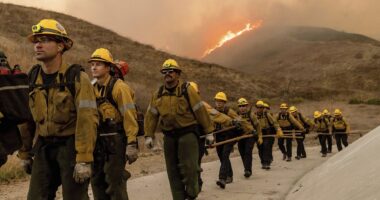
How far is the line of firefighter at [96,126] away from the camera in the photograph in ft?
15.3

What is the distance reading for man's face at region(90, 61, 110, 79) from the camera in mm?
6855

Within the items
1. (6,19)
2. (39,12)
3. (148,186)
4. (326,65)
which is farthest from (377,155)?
(326,65)

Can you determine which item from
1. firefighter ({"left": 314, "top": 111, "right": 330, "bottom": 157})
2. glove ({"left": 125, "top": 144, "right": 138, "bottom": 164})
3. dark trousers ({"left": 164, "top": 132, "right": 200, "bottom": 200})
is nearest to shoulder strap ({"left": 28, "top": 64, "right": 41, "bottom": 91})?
glove ({"left": 125, "top": 144, "right": 138, "bottom": 164})

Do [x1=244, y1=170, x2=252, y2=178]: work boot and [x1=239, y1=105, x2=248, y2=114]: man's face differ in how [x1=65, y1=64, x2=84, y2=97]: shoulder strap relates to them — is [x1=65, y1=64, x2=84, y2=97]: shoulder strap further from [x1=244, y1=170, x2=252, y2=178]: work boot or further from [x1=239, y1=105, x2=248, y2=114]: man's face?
[x1=239, y1=105, x2=248, y2=114]: man's face

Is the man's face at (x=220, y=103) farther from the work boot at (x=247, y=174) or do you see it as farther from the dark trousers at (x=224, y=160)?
the work boot at (x=247, y=174)

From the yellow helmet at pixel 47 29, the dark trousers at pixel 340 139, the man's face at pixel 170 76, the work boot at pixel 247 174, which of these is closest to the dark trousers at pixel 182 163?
the man's face at pixel 170 76

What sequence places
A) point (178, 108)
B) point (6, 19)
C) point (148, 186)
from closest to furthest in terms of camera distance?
point (178, 108) → point (148, 186) → point (6, 19)

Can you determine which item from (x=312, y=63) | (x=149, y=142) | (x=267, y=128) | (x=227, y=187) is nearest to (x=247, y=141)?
(x=227, y=187)

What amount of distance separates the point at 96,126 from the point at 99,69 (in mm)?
2218

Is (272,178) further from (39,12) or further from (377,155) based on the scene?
(39,12)

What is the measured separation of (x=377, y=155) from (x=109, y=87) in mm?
3355

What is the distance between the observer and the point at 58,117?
4.66m

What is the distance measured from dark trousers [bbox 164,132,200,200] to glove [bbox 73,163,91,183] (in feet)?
10.8

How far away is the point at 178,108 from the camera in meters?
7.78
